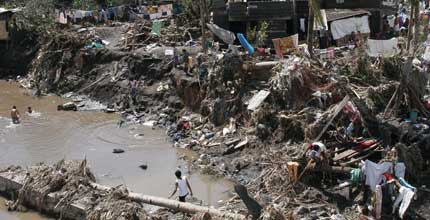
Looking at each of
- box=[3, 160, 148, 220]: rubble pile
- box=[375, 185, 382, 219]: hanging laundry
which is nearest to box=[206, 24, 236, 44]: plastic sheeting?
box=[3, 160, 148, 220]: rubble pile

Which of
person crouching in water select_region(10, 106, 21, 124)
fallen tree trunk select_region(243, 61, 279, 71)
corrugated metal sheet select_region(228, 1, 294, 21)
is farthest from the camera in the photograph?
corrugated metal sheet select_region(228, 1, 294, 21)

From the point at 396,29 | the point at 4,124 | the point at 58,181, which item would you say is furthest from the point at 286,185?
the point at 396,29

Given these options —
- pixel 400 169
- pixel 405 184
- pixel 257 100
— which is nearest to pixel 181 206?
pixel 405 184

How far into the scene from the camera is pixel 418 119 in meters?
17.1

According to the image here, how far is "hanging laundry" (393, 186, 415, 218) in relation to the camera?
44.2ft

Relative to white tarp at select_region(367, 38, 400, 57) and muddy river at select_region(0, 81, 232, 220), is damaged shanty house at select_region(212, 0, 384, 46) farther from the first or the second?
muddy river at select_region(0, 81, 232, 220)

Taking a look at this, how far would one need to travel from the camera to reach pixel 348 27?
26453 mm

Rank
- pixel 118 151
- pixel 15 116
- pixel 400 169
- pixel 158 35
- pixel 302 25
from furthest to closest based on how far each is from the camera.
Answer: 1. pixel 158 35
2. pixel 302 25
3. pixel 15 116
4. pixel 118 151
5. pixel 400 169

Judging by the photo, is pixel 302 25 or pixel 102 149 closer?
pixel 102 149

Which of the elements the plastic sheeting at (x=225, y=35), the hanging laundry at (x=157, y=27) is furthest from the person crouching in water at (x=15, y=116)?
the plastic sheeting at (x=225, y=35)

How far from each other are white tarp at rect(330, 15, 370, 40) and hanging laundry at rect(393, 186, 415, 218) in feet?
44.7

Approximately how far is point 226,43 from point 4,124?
10.6m

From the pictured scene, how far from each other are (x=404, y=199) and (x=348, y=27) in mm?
14232

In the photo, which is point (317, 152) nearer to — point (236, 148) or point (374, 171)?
point (374, 171)
